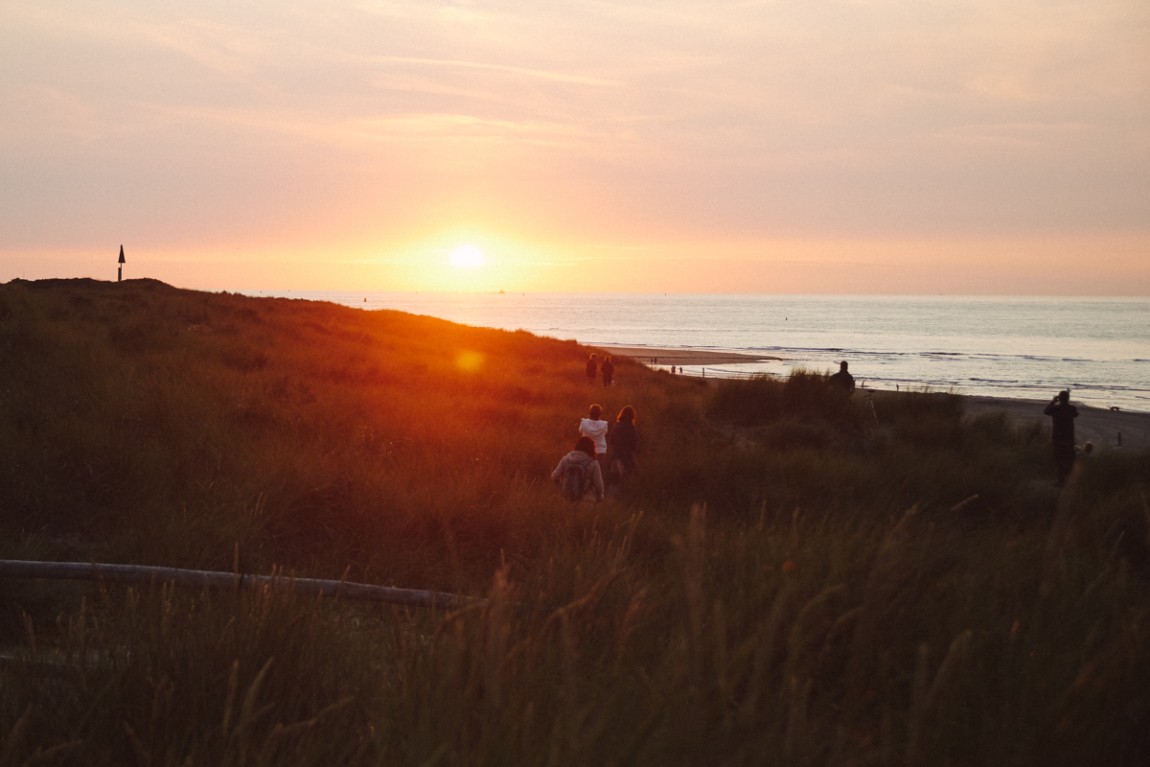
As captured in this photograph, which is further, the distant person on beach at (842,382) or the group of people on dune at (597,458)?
the distant person on beach at (842,382)

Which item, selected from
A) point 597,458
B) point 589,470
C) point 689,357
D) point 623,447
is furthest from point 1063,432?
point 689,357

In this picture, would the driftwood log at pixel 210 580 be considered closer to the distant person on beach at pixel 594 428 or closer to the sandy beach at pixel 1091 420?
the distant person on beach at pixel 594 428

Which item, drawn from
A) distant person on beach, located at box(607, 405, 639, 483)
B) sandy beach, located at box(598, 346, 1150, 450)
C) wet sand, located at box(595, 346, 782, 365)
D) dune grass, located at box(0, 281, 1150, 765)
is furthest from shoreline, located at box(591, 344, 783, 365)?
distant person on beach, located at box(607, 405, 639, 483)

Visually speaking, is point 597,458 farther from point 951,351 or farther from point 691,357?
point 951,351

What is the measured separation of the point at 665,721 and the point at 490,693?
60cm

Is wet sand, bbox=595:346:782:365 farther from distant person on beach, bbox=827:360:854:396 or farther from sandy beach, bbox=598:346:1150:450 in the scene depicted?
distant person on beach, bbox=827:360:854:396

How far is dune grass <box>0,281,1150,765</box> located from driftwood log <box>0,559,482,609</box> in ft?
0.40

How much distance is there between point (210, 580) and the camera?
4.89 metres

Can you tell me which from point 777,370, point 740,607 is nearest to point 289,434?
point 740,607

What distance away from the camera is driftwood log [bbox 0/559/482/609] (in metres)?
4.75

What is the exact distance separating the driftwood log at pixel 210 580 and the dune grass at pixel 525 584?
12 cm

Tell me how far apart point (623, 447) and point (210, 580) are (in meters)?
7.95

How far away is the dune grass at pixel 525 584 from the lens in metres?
2.62

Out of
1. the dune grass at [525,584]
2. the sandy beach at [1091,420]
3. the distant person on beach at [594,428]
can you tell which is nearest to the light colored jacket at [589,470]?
the dune grass at [525,584]
